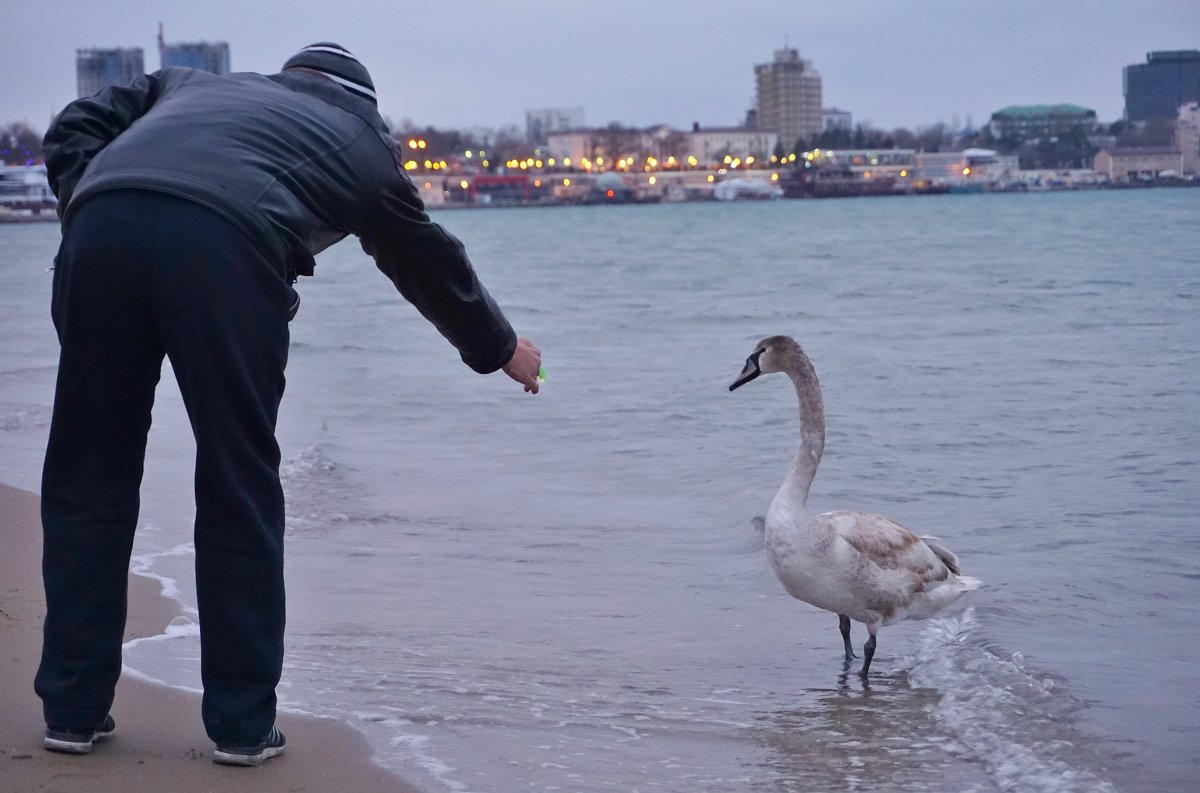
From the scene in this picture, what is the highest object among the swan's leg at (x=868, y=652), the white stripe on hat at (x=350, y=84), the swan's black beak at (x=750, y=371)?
the white stripe on hat at (x=350, y=84)

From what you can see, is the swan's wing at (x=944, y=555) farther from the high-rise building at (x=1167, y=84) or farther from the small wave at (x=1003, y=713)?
the high-rise building at (x=1167, y=84)

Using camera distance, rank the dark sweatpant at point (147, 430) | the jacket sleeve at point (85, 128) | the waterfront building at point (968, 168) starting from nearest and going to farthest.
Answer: the dark sweatpant at point (147, 430) → the jacket sleeve at point (85, 128) → the waterfront building at point (968, 168)

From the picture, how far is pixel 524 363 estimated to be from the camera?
3693 mm

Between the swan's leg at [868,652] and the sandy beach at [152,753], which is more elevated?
the sandy beach at [152,753]

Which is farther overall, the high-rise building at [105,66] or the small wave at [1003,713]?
the high-rise building at [105,66]

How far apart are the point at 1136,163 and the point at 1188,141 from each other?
830cm

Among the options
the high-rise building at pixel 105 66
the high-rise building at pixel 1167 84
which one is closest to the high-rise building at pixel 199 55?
the high-rise building at pixel 105 66

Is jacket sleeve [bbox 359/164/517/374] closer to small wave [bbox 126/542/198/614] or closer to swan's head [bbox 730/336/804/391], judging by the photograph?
small wave [bbox 126/542/198/614]

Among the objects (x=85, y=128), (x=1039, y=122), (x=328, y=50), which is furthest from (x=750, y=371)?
(x=1039, y=122)

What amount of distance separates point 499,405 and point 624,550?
5.88 meters

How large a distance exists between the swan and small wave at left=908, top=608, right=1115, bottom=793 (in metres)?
0.23

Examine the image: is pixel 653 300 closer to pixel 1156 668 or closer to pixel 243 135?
pixel 1156 668

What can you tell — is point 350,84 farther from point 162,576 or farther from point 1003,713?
point 162,576

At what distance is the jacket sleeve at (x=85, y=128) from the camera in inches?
126
